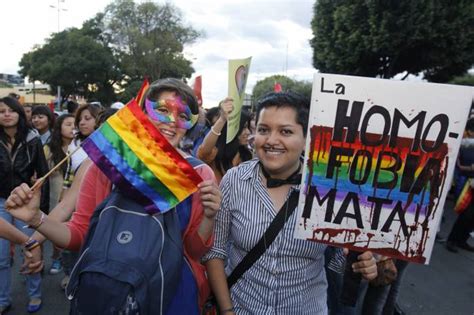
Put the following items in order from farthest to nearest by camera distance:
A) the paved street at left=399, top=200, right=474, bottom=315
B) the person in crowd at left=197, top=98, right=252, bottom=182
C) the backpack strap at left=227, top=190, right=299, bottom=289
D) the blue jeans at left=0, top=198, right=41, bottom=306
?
the paved street at left=399, top=200, right=474, bottom=315, the person in crowd at left=197, top=98, right=252, bottom=182, the blue jeans at left=0, top=198, right=41, bottom=306, the backpack strap at left=227, top=190, right=299, bottom=289

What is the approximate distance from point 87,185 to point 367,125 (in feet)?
4.23

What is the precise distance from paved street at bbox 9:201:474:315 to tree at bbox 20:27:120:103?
4112 centimetres

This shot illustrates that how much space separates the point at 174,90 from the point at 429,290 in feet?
14.2

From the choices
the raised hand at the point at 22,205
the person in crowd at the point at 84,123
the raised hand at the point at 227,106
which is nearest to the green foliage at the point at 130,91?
the person in crowd at the point at 84,123

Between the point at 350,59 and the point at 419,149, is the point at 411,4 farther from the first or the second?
the point at 419,149

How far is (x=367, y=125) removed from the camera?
65.9 inches

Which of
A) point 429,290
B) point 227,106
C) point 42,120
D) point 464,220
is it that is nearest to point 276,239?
point 227,106

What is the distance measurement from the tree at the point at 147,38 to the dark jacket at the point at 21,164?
4024 cm

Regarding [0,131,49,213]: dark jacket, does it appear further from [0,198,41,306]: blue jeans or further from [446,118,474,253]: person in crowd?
[446,118,474,253]: person in crowd

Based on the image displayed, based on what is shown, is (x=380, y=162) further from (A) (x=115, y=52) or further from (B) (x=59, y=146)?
(A) (x=115, y=52)

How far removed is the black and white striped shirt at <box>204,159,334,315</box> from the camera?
6.06 ft

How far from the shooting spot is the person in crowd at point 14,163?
12.3 ft

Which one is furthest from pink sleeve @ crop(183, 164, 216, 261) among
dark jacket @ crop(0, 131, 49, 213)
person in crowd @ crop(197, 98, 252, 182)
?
dark jacket @ crop(0, 131, 49, 213)

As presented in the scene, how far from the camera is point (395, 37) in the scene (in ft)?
52.5
